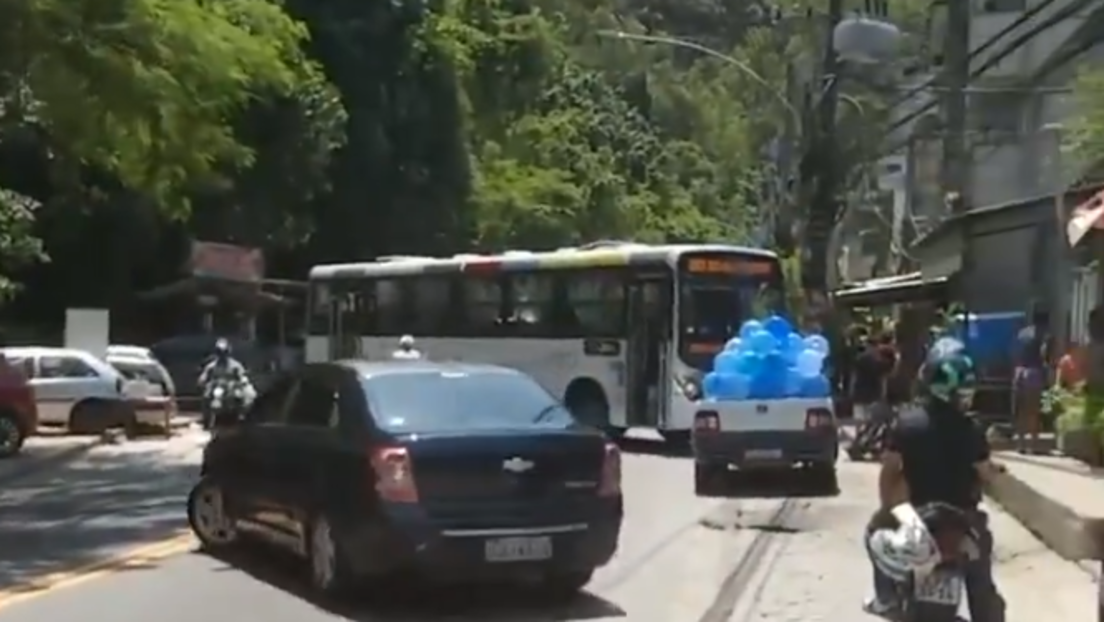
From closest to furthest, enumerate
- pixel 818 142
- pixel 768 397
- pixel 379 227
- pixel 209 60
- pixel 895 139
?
pixel 768 397 → pixel 209 60 → pixel 818 142 → pixel 379 227 → pixel 895 139

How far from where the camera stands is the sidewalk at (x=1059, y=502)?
14477 millimetres

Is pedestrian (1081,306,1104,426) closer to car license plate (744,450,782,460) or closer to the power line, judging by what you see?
car license plate (744,450,782,460)

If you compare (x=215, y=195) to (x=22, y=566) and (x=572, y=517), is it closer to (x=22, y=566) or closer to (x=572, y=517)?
(x=22, y=566)

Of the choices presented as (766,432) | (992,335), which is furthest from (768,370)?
(992,335)

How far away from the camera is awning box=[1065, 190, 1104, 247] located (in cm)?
2008

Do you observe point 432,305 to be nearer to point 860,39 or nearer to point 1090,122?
point 860,39

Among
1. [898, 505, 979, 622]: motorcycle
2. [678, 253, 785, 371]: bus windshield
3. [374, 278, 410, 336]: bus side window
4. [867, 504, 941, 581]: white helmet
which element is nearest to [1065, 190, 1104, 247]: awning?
[678, 253, 785, 371]: bus windshield

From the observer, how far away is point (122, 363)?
35.9 m

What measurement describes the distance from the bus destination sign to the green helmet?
1928 cm

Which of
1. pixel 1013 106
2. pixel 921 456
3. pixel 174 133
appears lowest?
pixel 921 456

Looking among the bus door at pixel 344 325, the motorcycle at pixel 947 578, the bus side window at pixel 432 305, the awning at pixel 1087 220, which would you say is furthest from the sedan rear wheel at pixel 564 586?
the bus door at pixel 344 325

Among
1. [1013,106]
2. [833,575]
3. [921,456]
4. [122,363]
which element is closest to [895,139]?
[1013,106]

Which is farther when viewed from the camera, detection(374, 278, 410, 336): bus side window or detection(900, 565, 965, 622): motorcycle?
detection(374, 278, 410, 336): bus side window

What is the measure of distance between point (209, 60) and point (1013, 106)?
27654mm
